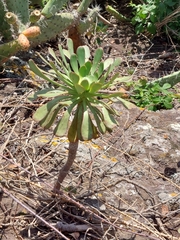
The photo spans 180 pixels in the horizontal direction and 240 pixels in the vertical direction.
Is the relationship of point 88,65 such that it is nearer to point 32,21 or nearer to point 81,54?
point 81,54

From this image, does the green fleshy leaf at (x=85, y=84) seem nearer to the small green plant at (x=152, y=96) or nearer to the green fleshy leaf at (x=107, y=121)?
the green fleshy leaf at (x=107, y=121)

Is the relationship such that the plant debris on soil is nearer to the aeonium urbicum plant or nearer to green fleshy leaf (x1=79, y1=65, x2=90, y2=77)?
the aeonium urbicum plant

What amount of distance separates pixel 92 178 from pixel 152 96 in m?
1.12

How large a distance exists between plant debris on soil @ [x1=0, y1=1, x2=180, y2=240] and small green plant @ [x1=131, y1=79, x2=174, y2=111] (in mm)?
115

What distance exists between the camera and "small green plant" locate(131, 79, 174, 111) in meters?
2.91

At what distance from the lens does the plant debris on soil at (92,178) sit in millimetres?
1804

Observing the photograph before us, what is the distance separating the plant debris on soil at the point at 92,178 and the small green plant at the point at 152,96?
0.12 meters

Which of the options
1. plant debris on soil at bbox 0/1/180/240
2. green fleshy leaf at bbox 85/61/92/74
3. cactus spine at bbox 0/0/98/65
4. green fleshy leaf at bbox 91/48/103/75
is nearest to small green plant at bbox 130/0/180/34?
cactus spine at bbox 0/0/98/65

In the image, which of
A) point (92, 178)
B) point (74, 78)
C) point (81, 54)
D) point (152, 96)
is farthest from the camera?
point (152, 96)

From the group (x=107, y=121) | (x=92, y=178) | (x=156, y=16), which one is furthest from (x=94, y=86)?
(x=156, y=16)

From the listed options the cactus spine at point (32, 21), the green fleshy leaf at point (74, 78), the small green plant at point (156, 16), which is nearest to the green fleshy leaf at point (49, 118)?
the green fleshy leaf at point (74, 78)

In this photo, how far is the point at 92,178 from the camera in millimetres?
2074

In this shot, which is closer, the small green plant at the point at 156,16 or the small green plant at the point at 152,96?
the small green plant at the point at 152,96

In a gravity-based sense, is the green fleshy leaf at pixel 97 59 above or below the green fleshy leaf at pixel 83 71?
above
